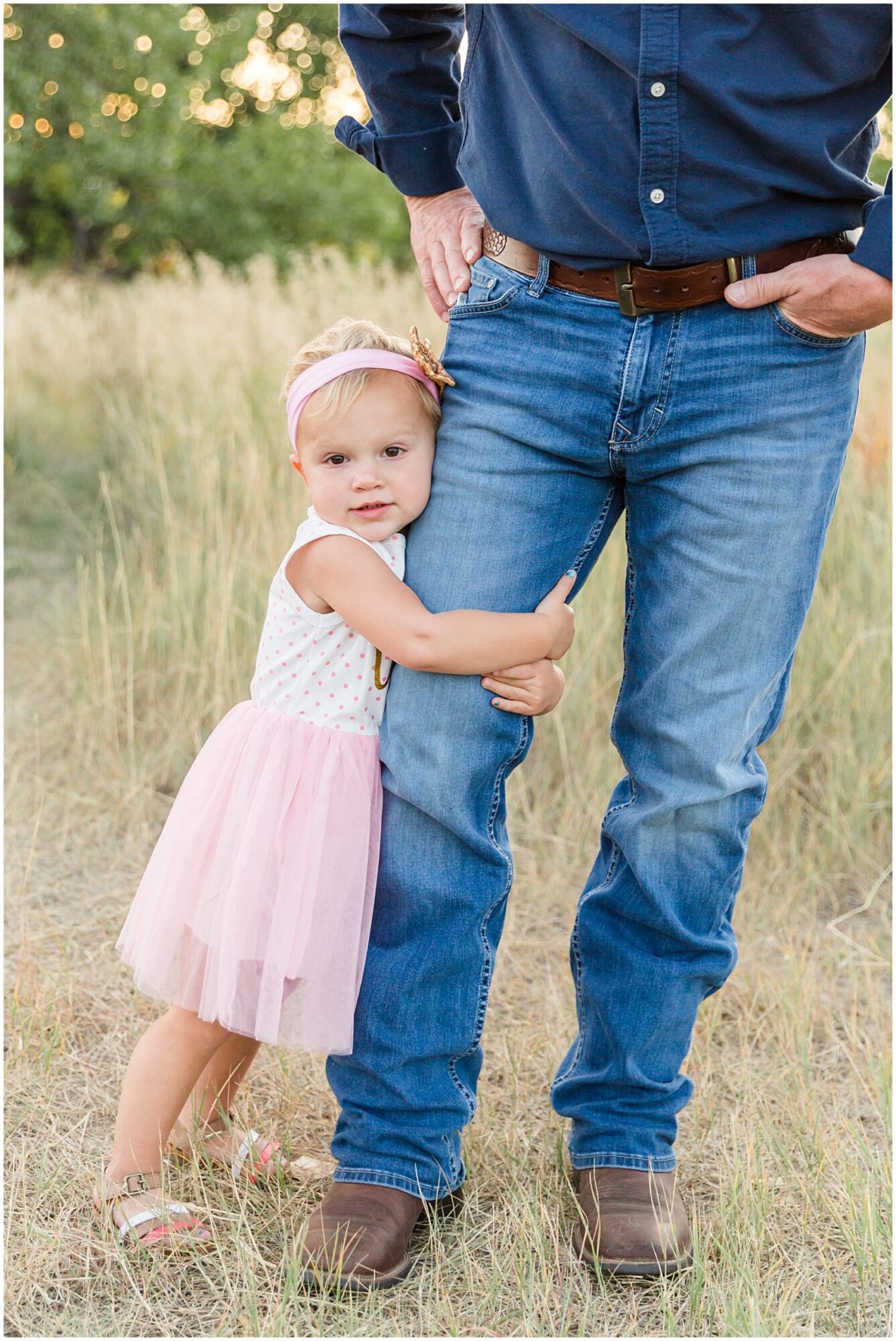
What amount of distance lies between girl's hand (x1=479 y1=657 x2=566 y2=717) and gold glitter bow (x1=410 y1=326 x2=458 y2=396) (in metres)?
0.38

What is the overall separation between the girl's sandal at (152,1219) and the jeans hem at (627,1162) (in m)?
0.53

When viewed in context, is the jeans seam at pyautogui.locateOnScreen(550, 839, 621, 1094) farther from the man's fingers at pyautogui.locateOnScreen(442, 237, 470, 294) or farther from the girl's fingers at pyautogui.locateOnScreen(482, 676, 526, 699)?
the man's fingers at pyautogui.locateOnScreen(442, 237, 470, 294)

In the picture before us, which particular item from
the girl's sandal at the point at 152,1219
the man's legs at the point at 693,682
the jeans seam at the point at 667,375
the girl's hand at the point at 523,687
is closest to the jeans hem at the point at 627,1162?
the man's legs at the point at 693,682

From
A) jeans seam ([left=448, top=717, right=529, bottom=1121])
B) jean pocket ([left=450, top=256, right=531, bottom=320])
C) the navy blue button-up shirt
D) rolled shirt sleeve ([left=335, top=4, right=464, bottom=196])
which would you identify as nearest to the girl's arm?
jeans seam ([left=448, top=717, right=529, bottom=1121])

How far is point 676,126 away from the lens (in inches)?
53.1

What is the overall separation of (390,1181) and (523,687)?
0.69 meters

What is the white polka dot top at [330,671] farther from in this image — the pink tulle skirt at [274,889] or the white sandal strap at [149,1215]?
the white sandal strap at [149,1215]

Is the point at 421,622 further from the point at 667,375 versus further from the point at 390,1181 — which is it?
the point at 390,1181

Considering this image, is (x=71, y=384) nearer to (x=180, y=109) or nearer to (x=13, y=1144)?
(x=13, y=1144)

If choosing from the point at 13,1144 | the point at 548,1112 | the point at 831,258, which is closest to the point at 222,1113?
the point at 13,1144

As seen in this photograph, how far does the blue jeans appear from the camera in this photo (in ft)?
4.77

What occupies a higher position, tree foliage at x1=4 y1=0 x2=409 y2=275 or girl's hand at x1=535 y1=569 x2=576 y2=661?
tree foliage at x1=4 y1=0 x2=409 y2=275

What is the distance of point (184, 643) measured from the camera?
329 centimetres

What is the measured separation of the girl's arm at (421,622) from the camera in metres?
1.49
